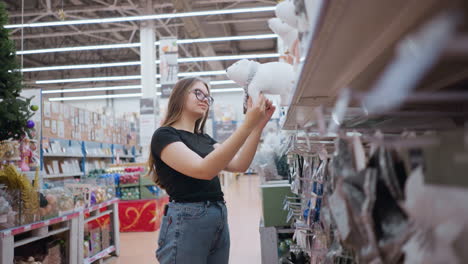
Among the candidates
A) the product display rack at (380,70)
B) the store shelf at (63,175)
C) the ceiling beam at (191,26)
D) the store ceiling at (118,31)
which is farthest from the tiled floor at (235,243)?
the store ceiling at (118,31)

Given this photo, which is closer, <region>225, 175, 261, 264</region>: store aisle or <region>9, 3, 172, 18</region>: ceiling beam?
<region>225, 175, 261, 264</region>: store aisle

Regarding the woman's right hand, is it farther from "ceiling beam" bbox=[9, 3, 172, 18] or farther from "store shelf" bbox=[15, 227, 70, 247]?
"ceiling beam" bbox=[9, 3, 172, 18]

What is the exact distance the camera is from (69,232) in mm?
3529

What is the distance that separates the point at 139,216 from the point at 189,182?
191 inches

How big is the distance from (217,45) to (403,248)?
1498cm

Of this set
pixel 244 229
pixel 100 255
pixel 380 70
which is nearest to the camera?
pixel 380 70

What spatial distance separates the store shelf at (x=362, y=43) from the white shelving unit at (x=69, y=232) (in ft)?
8.07

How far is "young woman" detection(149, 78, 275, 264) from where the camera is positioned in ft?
5.31

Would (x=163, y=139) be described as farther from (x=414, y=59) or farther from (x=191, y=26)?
(x=191, y=26)

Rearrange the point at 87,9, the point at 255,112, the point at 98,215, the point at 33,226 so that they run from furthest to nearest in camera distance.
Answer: the point at 87,9
the point at 98,215
the point at 33,226
the point at 255,112

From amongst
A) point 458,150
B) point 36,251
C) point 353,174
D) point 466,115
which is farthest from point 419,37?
point 36,251

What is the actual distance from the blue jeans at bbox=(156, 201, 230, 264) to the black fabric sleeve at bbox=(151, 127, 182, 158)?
28cm

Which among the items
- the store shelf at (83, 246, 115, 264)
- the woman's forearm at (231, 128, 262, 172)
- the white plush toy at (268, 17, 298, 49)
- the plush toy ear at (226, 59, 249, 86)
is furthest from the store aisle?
the white plush toy at (268, 17, 298, 49)

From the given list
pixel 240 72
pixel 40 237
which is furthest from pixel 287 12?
pixel 40 237
